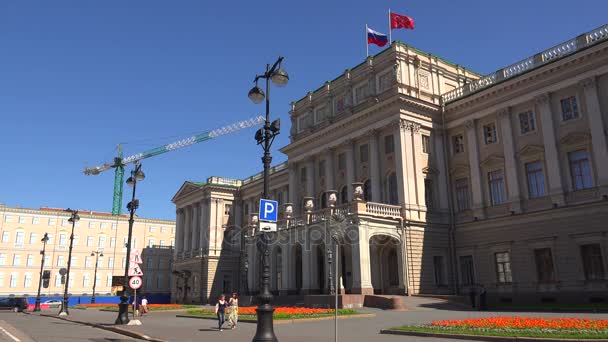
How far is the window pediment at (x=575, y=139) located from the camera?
33.0m

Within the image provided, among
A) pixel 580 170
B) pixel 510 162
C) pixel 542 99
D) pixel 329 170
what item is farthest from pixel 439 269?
pixel 542 99

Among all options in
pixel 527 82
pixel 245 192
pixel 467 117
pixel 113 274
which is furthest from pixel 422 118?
pixel 113 274

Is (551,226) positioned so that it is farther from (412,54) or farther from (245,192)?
(245,192)

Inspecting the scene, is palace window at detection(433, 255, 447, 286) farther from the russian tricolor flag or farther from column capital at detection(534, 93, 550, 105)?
the russian tricolor flag

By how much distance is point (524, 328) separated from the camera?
57.3 feet

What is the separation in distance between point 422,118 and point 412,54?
5.80m

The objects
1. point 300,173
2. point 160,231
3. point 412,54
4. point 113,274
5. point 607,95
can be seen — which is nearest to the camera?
point 607,95

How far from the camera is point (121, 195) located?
138375 millimetres

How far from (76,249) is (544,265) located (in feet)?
288

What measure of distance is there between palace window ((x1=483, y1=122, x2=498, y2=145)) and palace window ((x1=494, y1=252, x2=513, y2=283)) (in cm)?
876

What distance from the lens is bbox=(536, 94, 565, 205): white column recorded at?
34.0 m

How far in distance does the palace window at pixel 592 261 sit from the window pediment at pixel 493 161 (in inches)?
340

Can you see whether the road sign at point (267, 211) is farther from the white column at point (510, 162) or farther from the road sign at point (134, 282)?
the white column at point (510, 162)

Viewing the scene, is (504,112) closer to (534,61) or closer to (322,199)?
(534,61)
